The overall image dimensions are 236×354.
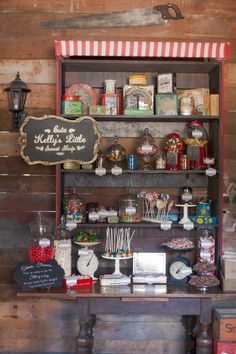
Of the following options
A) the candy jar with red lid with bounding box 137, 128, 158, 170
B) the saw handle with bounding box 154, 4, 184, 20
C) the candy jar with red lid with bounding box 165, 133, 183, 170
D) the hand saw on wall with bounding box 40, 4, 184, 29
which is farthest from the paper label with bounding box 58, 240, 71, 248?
the saw handle with bounding box 154, 4, 184, 20

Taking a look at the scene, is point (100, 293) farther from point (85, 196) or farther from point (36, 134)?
point (36, 134)

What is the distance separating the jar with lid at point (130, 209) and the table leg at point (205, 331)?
2.22ft

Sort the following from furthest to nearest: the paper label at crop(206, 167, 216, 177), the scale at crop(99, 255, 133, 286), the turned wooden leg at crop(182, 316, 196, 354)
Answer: the turned wooden leg at crop(182, 316, 196, 354) → the paper label at crop(206, 167, 216, 177) → the scale at crop(99, 255, 133, 286)

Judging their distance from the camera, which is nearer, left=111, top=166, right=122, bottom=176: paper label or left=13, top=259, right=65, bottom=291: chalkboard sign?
left=13, top=259, right=65, bottom=291: chalkboard sign

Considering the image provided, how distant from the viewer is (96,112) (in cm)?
319

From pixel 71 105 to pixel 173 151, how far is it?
2.29ft

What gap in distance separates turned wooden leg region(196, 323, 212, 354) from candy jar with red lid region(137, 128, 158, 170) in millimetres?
1032

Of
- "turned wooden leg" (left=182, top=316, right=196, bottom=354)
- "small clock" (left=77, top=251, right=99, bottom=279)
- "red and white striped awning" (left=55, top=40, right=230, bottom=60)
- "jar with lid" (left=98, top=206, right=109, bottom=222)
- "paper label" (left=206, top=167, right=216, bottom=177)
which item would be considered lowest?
"turned wooden leg" (left=182, top=316, right=196, bottom=354)

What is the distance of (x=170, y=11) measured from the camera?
344 centimetres

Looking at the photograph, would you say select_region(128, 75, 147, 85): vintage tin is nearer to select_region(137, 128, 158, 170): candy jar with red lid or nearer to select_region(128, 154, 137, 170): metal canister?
select_region(137, 128, 158, 170): candy jar with red lid

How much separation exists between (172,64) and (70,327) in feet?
6.09

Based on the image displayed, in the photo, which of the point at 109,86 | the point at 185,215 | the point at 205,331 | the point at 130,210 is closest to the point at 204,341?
the point at 205,331

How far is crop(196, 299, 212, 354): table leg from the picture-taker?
2849mm

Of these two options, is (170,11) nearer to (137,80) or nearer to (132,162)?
(137,80)
